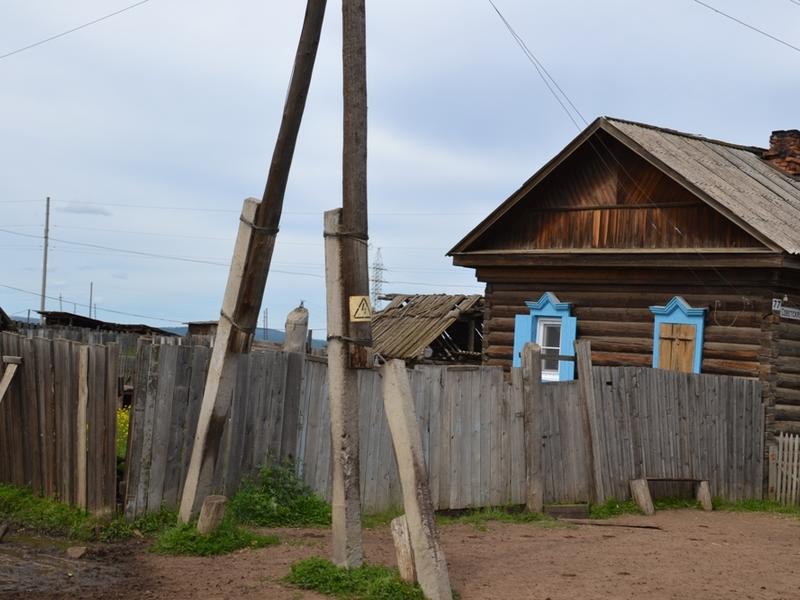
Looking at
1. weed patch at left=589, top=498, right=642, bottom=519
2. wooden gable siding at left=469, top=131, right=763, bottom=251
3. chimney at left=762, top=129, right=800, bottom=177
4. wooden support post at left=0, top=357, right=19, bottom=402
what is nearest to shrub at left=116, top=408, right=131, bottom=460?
wooden support post at left=0, top=357, right=19, bottom=402

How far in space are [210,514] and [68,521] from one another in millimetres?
1470

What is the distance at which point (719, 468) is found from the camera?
16203mm

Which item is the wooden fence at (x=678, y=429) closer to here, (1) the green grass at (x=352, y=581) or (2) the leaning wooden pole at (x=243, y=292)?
(2) the leaning wooden pole at (x=243, y=292)

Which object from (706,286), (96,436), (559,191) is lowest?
(96,436)

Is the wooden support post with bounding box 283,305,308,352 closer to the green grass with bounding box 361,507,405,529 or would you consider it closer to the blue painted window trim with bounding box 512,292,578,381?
the green grass with bounding box 361,507,405,529

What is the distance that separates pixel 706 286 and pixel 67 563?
37.9 feet

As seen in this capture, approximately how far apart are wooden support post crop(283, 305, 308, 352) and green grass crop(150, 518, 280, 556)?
265 cm

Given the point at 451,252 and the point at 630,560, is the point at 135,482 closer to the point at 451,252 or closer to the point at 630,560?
the point at 630,560

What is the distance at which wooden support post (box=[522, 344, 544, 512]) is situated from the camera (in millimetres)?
12844

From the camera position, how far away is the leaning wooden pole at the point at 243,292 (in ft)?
32.2

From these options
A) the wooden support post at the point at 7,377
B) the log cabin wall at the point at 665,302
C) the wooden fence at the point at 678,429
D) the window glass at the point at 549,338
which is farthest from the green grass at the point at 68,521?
the window glass at the point at 549,338

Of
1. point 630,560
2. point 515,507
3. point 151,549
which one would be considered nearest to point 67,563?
point 151,549

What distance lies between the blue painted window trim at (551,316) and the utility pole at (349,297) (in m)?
10.7

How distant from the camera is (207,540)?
942 centimetres
